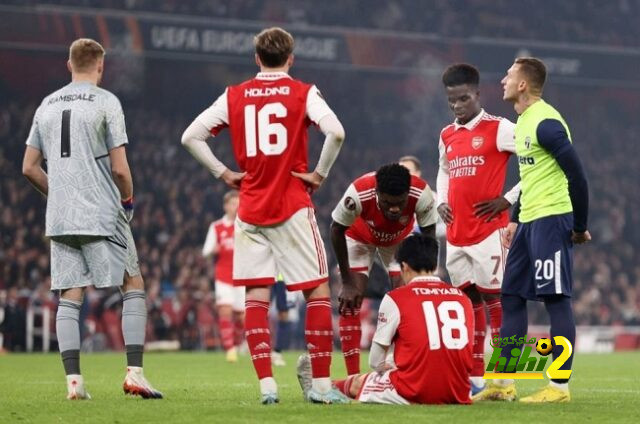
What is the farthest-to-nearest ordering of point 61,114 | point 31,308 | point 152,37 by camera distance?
point 152,37, point 31,308, point 61,114

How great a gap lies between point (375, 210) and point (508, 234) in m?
0.97

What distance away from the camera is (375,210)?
25.9 feet

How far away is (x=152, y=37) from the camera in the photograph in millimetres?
25266

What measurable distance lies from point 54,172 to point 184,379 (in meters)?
3.81

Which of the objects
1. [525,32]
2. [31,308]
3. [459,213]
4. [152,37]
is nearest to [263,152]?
[459,213]

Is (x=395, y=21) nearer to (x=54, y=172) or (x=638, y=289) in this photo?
(x=638, y=289)

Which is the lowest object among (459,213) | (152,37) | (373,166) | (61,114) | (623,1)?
(459,213)

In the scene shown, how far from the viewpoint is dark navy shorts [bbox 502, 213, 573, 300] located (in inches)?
289

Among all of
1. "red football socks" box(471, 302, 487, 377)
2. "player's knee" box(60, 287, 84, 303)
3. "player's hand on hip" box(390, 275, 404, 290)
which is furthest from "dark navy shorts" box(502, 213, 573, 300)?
"player's knee" box(60, 287, 84, 303)

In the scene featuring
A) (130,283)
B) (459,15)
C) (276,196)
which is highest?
(459,15)

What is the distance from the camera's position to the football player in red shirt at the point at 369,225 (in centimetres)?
727

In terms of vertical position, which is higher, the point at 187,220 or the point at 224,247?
the point at 187,220

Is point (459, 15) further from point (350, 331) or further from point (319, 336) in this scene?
point (319, 336)

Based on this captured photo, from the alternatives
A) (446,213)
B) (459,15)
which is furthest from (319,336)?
(459,15)
